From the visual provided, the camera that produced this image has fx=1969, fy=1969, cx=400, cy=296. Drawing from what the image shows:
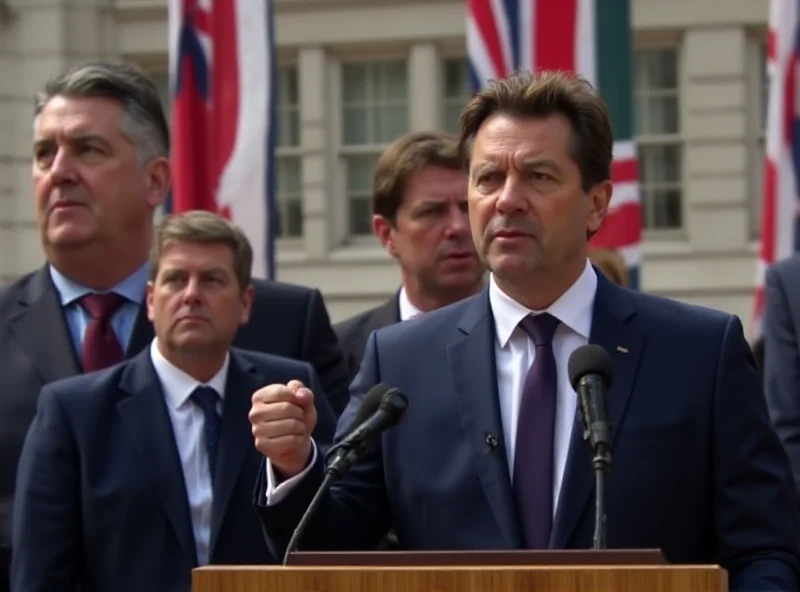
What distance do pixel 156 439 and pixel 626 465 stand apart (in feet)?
5.14

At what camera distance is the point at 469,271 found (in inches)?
231

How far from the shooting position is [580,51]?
873cm

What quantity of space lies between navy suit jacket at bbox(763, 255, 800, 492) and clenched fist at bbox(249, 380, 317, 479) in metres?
2.08

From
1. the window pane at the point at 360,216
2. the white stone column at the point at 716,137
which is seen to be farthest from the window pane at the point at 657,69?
the window pane at the point at 360,216

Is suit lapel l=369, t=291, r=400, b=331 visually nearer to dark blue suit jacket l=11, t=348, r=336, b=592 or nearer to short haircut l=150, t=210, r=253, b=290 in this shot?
short haircut l=150, t=210, r=253, b=290

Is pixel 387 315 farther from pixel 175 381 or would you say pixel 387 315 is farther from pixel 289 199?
pixel 289 199

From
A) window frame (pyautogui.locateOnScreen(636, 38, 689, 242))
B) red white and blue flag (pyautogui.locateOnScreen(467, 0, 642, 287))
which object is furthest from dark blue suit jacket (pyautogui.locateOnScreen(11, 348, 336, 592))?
window frame (pyautogui.locateOnScreen(636, 38, 689, 242))

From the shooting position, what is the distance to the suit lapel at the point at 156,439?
15.8ft

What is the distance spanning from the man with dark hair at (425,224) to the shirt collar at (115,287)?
875 millimetres

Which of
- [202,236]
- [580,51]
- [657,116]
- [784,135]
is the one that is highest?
[657,116]

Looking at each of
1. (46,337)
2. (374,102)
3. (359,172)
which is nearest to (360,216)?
(359,172)

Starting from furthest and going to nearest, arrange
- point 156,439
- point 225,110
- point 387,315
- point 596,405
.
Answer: point 225,110 < point 387,315 < point 156,439 < point 596,405

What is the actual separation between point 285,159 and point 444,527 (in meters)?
15.0

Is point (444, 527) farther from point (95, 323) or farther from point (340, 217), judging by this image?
point (340, 217)
